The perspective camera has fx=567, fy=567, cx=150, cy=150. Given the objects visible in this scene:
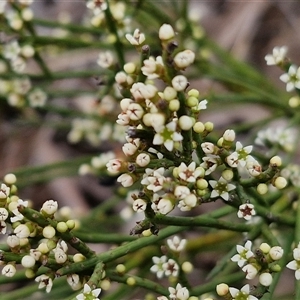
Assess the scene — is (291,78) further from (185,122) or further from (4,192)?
(4,192)

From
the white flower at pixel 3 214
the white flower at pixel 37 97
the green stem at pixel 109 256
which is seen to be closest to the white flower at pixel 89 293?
the green stem at pixel 109 256

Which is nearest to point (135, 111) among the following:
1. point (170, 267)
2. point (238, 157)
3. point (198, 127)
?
point (198, 127)

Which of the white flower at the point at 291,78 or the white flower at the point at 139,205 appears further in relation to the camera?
the white flower at the point at 291,78

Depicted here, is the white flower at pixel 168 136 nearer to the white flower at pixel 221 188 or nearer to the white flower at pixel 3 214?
the white flower at pixel 221 188

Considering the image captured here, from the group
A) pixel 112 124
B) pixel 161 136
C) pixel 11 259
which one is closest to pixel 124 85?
pixel 161 136

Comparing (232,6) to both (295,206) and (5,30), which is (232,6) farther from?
(295,206)
